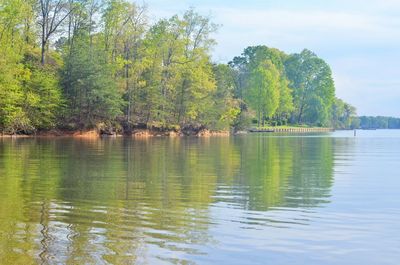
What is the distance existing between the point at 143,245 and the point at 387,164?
22.1 meters

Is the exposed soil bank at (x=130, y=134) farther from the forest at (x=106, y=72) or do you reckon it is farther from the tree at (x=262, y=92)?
the tree at (x=262, y=92)

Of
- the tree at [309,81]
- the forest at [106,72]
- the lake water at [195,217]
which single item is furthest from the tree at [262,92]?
the lake water at [195,217]

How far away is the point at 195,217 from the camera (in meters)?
11.8

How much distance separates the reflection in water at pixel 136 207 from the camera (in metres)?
8.70

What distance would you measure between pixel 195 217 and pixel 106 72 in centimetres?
5666

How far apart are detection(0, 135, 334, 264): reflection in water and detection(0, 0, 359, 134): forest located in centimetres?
3593

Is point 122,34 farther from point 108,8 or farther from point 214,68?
point 214,68

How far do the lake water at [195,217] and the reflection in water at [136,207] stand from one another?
2 centimetres

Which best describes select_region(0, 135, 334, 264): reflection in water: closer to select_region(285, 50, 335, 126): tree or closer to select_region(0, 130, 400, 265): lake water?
select_region(0, 130, 400, 265): lake water

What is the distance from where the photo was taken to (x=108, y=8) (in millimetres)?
72875

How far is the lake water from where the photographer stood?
862 centimetres

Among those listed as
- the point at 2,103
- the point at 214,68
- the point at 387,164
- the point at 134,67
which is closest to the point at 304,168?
the point at 387,164

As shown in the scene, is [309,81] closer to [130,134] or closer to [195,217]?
[130,134]

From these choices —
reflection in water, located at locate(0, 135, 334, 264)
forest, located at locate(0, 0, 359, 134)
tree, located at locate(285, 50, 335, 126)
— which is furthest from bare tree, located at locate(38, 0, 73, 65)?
tree, located at locate(285, 50, 335, 126)
